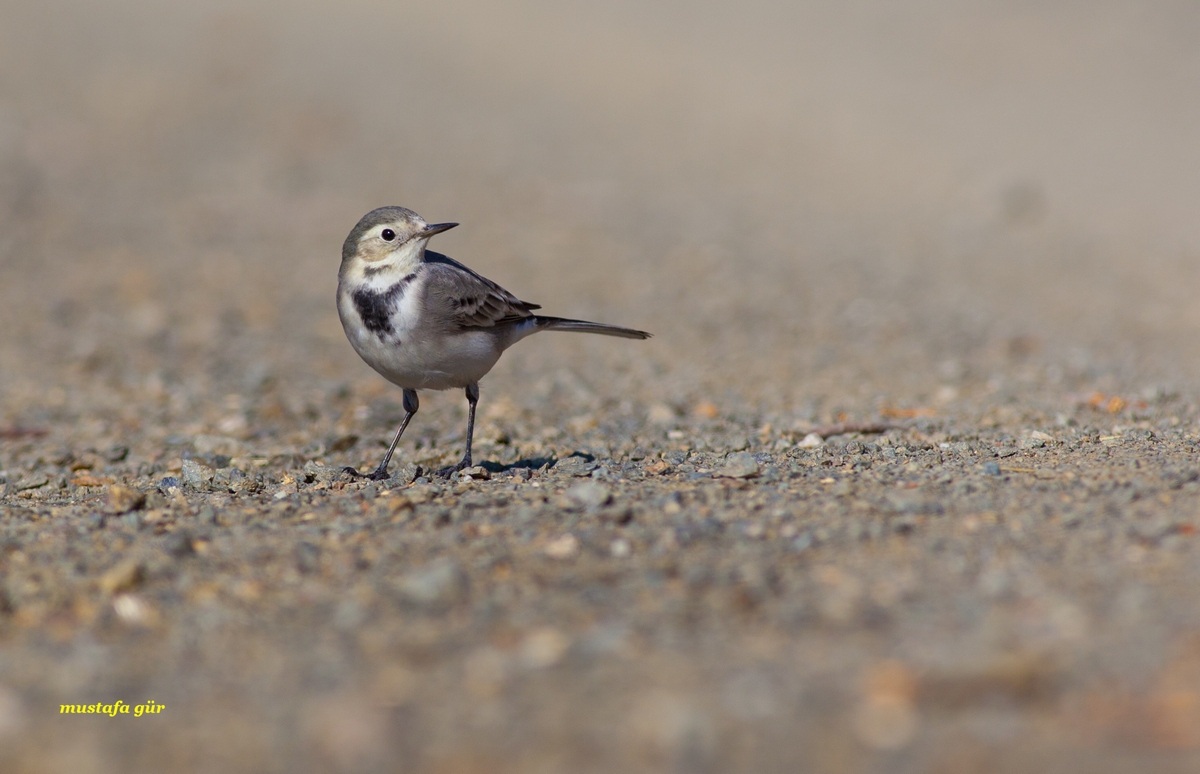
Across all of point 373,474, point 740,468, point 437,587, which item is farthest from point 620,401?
point 437,587

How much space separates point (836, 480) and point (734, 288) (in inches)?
284

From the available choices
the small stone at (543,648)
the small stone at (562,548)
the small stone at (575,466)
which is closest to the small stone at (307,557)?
the small stone at (562,548)

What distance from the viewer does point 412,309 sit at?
6.42 meters

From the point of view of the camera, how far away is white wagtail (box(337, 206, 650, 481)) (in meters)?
6.41

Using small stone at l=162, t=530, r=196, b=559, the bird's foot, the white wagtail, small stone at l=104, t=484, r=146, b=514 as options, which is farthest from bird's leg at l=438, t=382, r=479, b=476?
small stone at l=162, t=530, r=196, b=559

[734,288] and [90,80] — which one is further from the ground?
[90,80]

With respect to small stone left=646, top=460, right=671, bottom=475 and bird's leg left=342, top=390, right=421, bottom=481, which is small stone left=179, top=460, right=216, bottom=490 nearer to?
bird's leg left=342, top=390, right=421, bottom=481

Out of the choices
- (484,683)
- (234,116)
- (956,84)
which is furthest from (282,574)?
(956,84)

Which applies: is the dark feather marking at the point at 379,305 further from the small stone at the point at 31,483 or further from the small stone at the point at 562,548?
the small stone at the point at 31,483

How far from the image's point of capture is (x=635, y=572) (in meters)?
4.47

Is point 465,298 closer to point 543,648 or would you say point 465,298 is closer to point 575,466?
point 575,466

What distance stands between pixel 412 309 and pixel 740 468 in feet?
6.21

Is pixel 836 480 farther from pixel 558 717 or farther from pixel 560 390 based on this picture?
pixel 560 390
